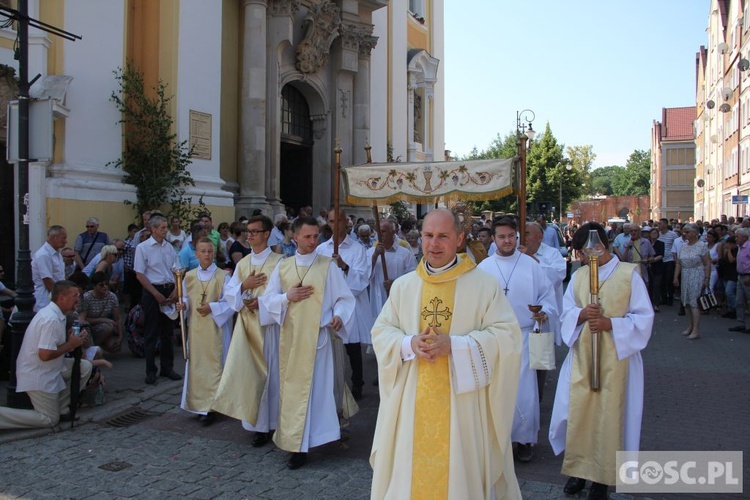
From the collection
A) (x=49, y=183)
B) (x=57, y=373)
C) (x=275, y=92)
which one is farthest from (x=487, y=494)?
(x=275, y=92)

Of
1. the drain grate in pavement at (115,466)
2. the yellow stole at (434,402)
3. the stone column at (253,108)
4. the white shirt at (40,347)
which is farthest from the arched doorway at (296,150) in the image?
the yellow stole at (434,402)

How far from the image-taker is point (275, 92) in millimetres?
16906

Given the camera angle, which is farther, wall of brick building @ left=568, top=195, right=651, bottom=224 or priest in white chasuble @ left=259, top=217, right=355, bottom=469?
wall of brick building @ left=568, top=195, right=651, bottom=224

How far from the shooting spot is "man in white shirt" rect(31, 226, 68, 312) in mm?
8250

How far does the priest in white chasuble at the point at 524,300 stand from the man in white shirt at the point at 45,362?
400 cm

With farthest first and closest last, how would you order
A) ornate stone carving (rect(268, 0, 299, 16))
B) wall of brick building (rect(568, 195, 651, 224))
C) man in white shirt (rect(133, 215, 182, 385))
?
wall of brick building (rect(568, 195, 651, 224))
ornate stone carving (rect(268, 0, 299, 16))
man in white shirt (rect(133, 215, 182, 385))

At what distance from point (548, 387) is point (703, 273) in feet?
19.0

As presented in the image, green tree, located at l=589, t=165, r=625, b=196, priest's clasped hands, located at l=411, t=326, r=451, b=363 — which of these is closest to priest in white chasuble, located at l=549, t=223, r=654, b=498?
priest's clasped hands, located at l=411, t=326, r=451, b=363

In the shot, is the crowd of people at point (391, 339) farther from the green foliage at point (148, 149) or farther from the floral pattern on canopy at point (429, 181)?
the green foliage at point (148, 149)

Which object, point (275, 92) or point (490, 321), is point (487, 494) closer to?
point (490, 321)

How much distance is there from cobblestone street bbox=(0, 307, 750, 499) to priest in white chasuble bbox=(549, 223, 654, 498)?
1.28 ft

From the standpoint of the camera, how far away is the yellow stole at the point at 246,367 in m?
5.95

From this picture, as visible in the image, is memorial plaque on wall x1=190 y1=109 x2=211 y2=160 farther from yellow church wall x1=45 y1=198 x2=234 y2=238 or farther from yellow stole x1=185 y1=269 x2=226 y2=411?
yellow stole x1=185 y1=269 x2=226 y2=411

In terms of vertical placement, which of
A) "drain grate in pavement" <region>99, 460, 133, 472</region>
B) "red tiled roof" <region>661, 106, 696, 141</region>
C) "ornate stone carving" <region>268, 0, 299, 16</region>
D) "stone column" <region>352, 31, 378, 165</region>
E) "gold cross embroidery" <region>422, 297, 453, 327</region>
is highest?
"red tiled roof" <region>661, 106, 696, 141</region>
